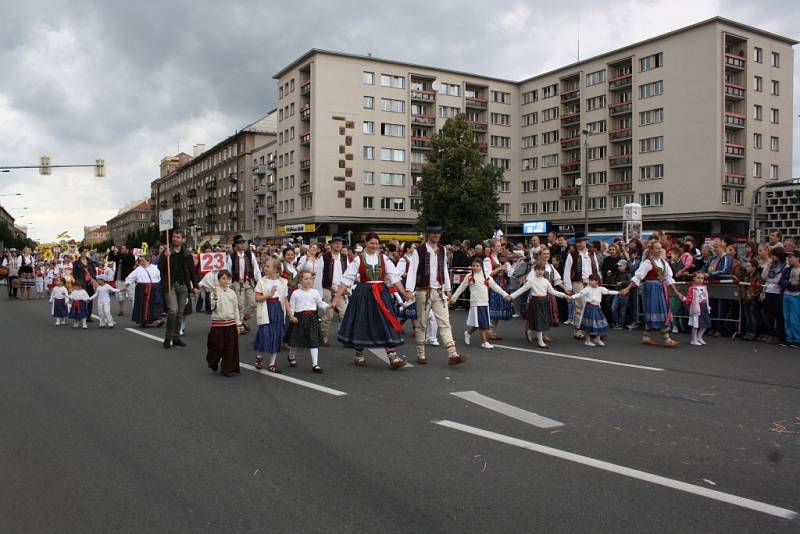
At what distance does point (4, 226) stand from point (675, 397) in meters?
99.7

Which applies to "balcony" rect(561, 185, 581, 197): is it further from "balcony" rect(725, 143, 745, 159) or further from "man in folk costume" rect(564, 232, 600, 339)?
"man in folk costume" rect(564, 232, 600, 339)

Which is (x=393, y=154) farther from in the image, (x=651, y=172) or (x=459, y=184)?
(x=651, y=172)

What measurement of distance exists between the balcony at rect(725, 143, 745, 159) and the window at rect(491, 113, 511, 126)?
1032 inches

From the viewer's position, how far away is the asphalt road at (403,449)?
14.0ft

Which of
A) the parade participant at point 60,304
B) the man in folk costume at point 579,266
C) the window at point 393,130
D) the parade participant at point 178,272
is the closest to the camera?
the parade participant at point 178,272

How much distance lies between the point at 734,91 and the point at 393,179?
32.1 metres

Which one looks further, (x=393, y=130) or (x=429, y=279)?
(x=393, y=130)

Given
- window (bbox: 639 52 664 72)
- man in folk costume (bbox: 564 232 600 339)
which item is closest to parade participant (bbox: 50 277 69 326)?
man in folk costume (bbox: 564 232 600 339)

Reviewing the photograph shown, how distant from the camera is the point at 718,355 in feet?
37.0

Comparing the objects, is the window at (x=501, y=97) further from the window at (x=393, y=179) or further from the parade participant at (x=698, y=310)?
the parade participant at (x=698, y=310)

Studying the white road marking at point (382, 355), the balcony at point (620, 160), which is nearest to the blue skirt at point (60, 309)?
the white road marking at point (382, 355)

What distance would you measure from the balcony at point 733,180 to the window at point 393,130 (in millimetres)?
30809

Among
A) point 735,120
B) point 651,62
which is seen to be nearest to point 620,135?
point 651,62

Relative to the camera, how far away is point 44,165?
34312mm
